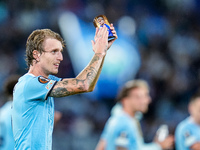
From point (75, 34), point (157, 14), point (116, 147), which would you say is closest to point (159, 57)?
point (157, 14)

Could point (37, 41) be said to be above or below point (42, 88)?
above

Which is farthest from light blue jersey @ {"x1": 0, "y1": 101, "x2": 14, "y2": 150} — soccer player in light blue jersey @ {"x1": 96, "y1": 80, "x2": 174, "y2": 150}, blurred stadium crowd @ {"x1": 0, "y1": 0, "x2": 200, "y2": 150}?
blurred stadium crowd @ {"x1": 0, "y1": 0, "x2": 200, "y2": 150}

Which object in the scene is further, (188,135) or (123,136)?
(188,135)

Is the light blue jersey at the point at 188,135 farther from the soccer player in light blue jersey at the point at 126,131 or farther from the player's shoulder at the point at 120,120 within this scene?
the player's shoulder at the point at 120,120

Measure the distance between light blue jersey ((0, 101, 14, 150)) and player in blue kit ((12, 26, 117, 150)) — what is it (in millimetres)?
2093

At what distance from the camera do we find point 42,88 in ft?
10.7

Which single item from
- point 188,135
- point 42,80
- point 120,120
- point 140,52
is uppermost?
point 42,80

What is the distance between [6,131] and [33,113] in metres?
2.44

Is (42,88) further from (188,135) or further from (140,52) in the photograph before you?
(140,52)

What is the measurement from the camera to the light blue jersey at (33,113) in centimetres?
327

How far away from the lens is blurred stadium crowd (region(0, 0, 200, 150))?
10.8m

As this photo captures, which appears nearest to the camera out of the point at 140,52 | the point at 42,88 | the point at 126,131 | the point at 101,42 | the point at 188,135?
the point at 42,88

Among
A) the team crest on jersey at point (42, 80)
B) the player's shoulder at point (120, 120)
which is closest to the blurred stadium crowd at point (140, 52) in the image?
the player's shoulder at point (120, 120)

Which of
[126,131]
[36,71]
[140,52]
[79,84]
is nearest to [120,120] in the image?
[126,131]
